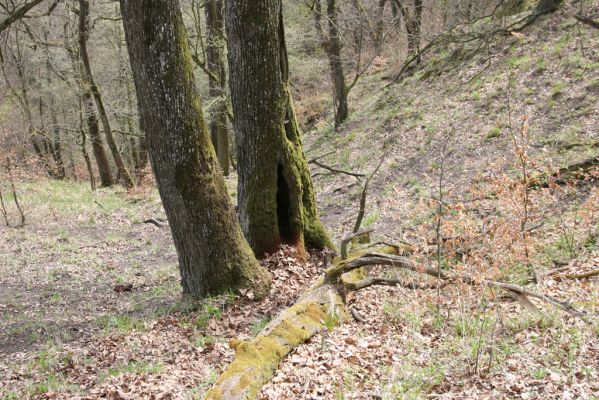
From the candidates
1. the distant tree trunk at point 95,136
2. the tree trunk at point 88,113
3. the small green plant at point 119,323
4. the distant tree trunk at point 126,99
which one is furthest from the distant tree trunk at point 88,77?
the small green plant at point 119,323

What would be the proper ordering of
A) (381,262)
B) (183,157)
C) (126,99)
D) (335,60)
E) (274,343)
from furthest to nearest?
(126,99)
(335,60)
(381,262)
(183,157)
(274,343)

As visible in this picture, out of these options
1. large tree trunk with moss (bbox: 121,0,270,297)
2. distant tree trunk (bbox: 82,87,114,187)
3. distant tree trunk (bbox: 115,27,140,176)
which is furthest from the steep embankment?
distant tree trunk (bbox: 82,87,114,187)

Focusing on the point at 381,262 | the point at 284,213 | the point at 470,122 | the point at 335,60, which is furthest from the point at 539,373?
the point at 335,60

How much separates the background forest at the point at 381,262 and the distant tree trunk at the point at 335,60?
122mm

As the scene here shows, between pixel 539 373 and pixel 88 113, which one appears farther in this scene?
pixel 88 113

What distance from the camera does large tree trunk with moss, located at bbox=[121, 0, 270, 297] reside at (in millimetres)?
5672

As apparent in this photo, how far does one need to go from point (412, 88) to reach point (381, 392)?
17.0m

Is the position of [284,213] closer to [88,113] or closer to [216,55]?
[216,55]

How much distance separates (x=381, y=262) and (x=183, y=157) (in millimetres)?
2759

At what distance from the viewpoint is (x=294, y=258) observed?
7535 mm

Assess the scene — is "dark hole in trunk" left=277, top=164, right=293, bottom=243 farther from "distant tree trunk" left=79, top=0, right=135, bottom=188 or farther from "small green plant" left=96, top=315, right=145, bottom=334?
"distant tree trunk" left=79, top=0, right=135, bottom=188

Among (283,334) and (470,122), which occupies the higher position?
(470,122)

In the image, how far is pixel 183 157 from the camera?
235 inches

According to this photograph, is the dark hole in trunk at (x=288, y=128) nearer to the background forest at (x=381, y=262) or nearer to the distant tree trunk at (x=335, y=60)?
the background forest at (x=381, y=262)
